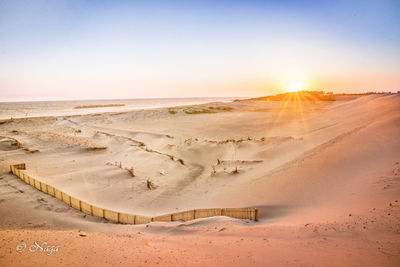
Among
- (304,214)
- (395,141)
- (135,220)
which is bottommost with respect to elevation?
(135,220)

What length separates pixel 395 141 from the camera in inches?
378

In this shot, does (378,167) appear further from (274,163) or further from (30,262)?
(30,262)

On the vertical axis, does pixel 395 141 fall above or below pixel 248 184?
above

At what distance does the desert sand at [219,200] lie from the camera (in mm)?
4242

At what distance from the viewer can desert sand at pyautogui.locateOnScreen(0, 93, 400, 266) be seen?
167 inches

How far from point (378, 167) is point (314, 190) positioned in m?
2.34

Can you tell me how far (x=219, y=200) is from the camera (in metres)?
10.0

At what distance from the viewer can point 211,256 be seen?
4254 mm

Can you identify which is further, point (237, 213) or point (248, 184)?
point (248, 184)

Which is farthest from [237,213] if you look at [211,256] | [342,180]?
[342,180]

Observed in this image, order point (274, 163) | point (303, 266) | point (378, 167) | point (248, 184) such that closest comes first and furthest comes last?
point (303, 266) → point (378, 167) → point (248, 184) → point (274, 163)

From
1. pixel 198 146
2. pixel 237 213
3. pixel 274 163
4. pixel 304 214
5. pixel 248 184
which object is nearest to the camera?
pixel 304 214

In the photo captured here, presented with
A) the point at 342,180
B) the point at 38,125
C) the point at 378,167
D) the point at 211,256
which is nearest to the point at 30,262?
the point at 211,256

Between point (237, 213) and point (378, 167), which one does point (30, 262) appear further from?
point (378, 167)
